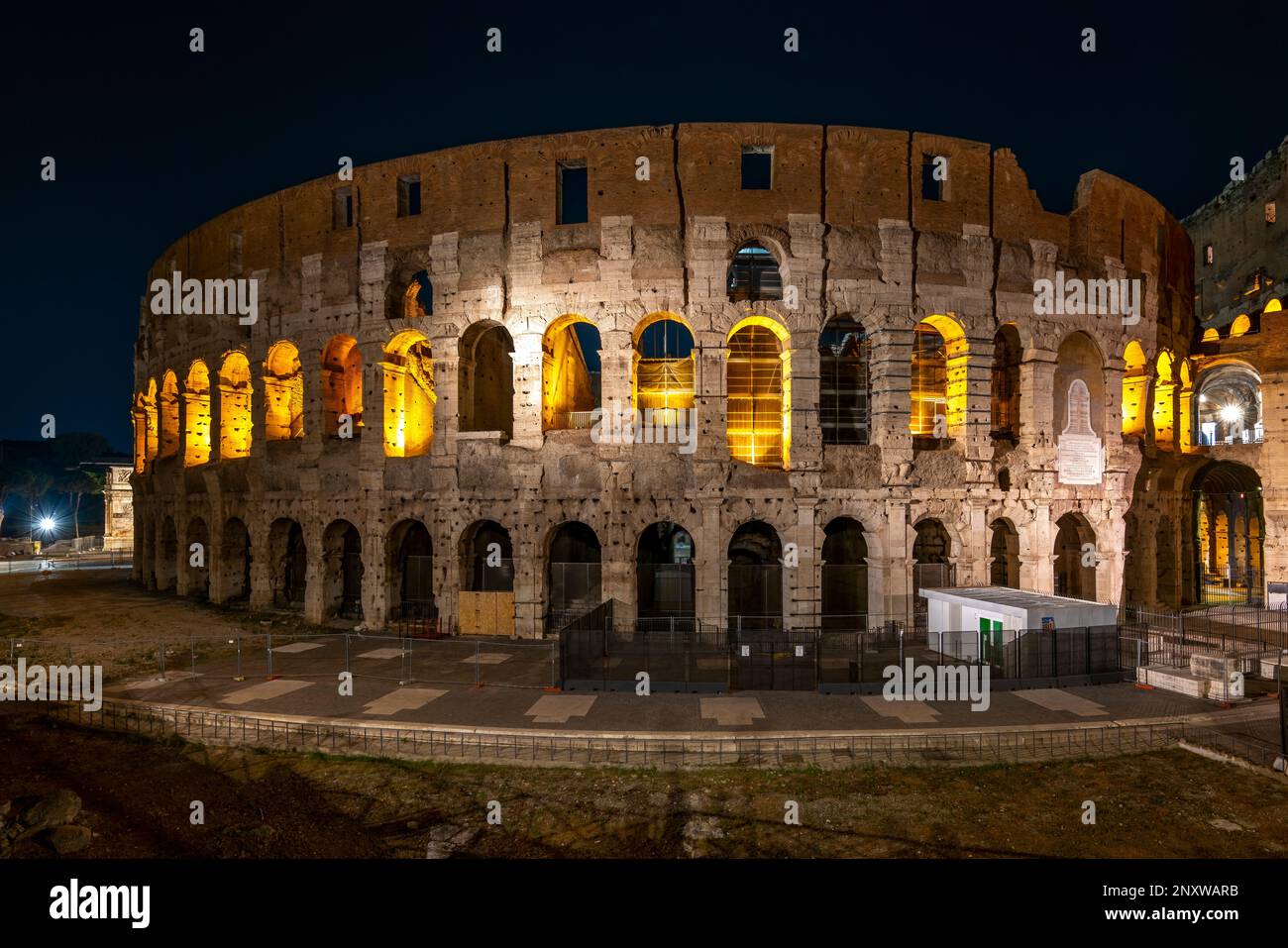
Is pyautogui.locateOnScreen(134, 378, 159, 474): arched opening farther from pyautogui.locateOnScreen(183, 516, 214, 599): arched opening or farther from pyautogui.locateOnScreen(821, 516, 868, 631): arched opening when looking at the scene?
pyautogui.locateOnScreen(821, 516, 868, 631): arched opening

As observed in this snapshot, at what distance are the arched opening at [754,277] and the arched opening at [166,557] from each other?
28.5 metres

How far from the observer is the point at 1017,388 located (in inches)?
948

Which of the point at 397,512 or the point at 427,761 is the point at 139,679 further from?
the point at 427,761

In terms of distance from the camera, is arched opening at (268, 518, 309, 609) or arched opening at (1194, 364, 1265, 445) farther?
arched opening at (1194, 364, 1265, 445)

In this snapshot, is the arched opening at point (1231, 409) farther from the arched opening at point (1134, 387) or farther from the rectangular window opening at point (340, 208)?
the rectangular window opening at point (340, 208)

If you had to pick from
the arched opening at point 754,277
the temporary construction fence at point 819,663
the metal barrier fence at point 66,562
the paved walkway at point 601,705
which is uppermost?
the arched opening at point 754,277

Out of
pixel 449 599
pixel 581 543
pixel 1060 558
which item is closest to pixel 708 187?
pixel 581 543

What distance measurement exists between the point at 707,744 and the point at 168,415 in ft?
106

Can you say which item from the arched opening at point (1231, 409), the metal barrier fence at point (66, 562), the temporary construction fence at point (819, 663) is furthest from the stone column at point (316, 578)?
the arched opening at point (1231, 409)

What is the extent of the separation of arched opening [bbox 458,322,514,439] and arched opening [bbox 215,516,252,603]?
11978 mm

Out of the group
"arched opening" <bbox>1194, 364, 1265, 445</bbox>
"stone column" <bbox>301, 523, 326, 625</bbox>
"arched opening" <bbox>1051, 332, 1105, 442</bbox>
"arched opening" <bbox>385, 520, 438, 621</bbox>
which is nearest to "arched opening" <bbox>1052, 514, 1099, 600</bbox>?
"arched opening" <bbox>1051, 332, 1105, 442</bbox>

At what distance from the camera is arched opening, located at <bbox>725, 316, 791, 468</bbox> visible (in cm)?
2366

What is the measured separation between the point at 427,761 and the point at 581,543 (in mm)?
11691

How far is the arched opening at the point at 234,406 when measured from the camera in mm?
26188
